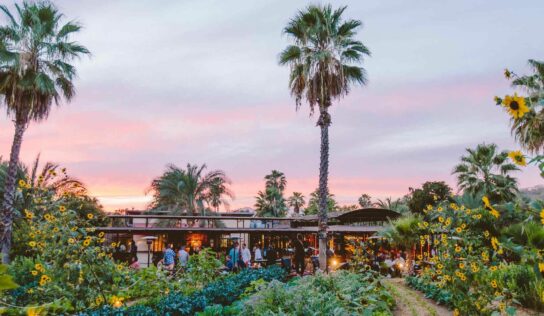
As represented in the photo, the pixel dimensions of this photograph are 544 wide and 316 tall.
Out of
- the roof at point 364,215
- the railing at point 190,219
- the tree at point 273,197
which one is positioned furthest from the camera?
the tree at point 273,197

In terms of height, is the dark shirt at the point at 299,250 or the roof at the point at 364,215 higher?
the roof at the point at 364,215

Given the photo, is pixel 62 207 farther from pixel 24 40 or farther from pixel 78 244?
pixel 24 40

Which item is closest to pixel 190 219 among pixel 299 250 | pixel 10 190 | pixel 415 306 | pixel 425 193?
pixel 10 190

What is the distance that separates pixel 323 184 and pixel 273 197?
46.9 m

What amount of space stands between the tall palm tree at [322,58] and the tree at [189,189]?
48.8 ft

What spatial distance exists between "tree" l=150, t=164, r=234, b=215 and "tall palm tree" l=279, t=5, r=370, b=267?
14887 mm

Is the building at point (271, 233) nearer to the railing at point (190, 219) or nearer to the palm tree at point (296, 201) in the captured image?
the railing at point (190, 219)

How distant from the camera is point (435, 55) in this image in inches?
520

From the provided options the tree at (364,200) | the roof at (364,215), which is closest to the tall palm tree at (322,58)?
the roof at (364,215)

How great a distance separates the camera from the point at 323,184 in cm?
1675

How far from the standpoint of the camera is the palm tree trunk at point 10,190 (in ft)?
48.1

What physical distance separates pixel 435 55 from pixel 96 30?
10.3m

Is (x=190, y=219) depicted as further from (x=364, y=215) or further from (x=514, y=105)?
(x=514, y=105)

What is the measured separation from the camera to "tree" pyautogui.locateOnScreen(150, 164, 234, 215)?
30938mm
